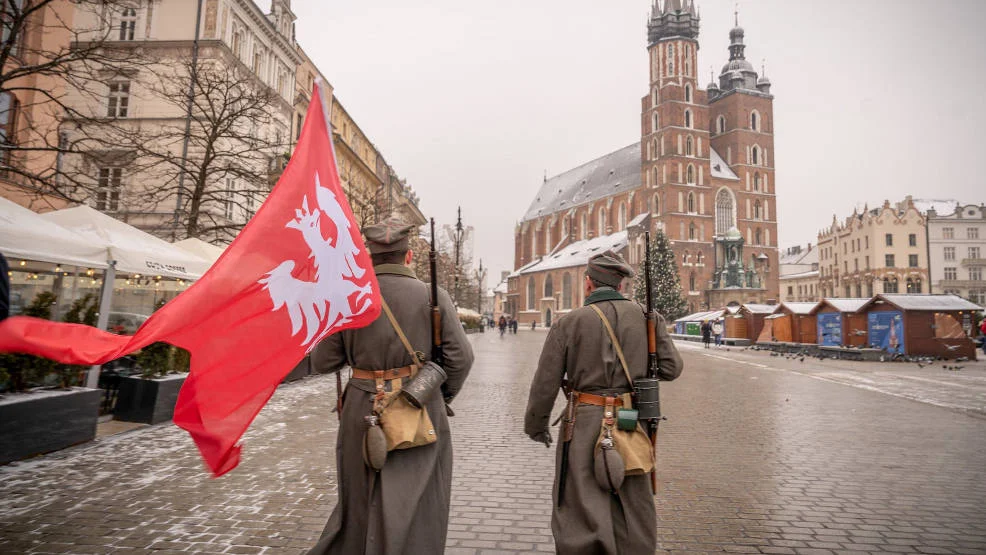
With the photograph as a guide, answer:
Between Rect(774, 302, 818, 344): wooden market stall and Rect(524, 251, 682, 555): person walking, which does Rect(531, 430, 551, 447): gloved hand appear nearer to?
Rect(524, 251, 682, 555): person walking

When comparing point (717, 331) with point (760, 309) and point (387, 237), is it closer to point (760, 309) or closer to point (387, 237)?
point (760, 309)

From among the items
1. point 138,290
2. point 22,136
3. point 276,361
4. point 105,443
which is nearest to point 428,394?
point 276,361

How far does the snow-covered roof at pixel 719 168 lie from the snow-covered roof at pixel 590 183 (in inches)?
363

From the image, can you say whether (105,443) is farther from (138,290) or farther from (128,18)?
(128,18)

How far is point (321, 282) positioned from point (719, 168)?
71.3m

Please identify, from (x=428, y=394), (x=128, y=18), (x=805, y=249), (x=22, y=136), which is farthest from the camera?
(x=805, y=249)

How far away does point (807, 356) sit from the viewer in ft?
82.1

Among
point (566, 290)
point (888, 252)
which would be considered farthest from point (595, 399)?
point (888, 252)

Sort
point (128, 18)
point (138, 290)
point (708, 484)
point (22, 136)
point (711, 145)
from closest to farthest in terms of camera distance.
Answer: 1. point (708, 484)
2. point (138, 290)
3. point (22, 136)
4. point (128, 18)
5. point (711, 145)

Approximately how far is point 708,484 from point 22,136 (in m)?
18.5

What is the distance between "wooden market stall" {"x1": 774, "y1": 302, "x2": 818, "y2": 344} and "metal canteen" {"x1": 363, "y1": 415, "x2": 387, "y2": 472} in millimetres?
28153

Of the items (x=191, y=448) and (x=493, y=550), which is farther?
(x=191, y=448)

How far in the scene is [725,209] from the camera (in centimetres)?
6562

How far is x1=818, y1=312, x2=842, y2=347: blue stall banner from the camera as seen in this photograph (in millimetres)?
23750
